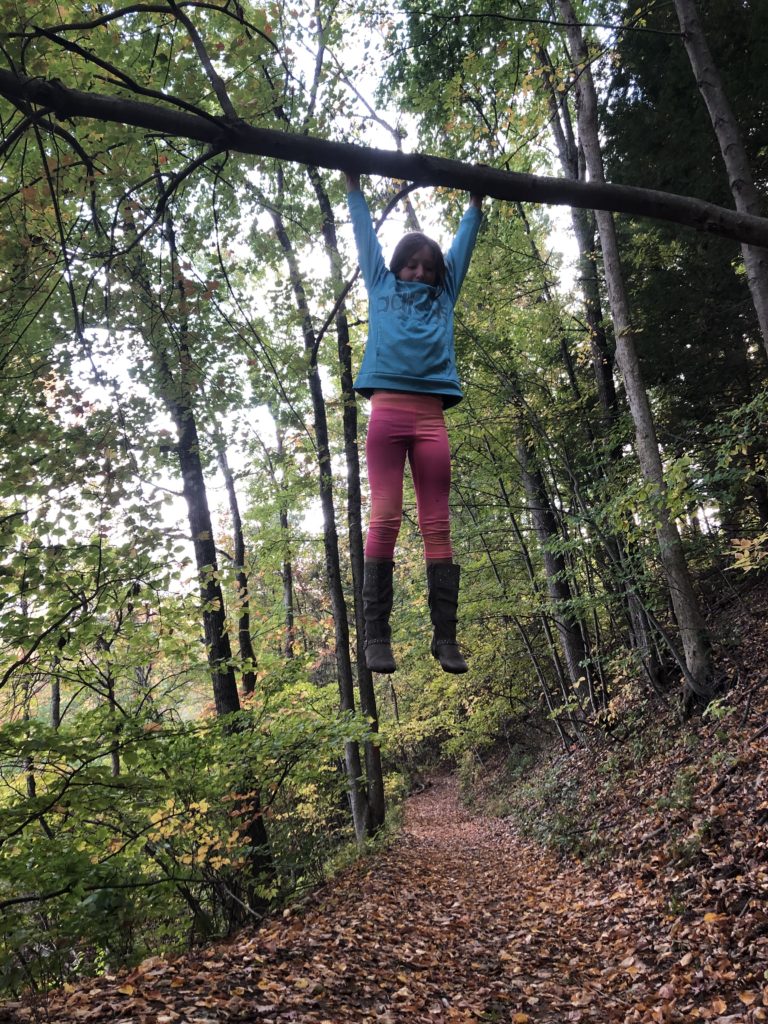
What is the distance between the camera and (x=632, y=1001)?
429 centimetres

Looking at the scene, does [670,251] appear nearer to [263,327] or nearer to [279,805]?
[263,327]

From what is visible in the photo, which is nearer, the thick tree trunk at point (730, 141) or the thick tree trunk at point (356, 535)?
the thick tree trunk at point (730, 141)

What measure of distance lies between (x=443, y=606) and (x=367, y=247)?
191cm

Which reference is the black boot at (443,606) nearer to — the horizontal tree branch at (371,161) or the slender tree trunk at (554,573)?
the horizontal tree branch at (371,161)

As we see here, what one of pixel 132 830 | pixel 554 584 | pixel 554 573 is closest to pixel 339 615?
pixel 554 584

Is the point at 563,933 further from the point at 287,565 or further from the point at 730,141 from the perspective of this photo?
the point at 287,565

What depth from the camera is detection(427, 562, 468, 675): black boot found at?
10.5ft

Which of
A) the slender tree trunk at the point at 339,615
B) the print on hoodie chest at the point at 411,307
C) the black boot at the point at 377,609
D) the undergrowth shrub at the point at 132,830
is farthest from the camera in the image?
the slender tree trunk at the point at 339,615

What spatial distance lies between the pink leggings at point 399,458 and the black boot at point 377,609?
83 mm

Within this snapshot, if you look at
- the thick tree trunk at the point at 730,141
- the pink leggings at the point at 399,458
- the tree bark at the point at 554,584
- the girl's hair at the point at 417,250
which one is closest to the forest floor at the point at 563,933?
the pink leggings at the point at 399,458

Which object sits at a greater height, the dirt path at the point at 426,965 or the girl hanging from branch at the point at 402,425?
the girl hanging from branch at the point at 402,425

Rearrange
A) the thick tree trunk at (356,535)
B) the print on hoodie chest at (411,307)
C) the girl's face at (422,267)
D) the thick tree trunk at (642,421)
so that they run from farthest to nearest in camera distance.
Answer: the thick tree trunk at (356,535) < the thick tree trunk at (642,421) < the girl's face at (422,267) < the print on hoodie chest at (411,307)

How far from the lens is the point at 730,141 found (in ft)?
18.6

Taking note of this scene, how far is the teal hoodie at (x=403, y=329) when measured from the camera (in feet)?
10.3
